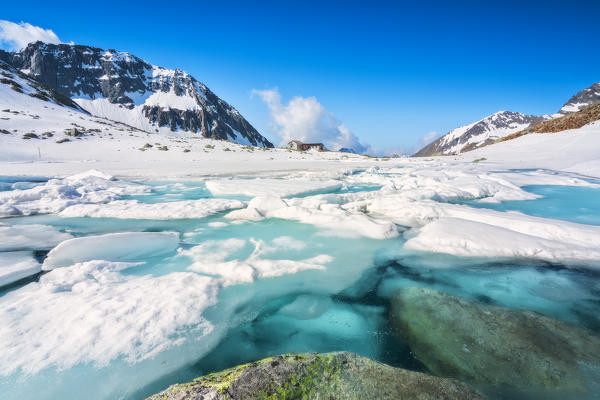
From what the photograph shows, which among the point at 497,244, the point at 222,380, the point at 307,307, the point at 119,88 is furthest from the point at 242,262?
the point at 119,88

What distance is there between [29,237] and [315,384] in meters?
5.87

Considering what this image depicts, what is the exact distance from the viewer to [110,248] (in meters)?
3.98

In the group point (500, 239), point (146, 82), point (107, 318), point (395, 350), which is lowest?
point (395, 350)

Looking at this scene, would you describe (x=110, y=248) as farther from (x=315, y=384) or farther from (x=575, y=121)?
(x=575, y=121)

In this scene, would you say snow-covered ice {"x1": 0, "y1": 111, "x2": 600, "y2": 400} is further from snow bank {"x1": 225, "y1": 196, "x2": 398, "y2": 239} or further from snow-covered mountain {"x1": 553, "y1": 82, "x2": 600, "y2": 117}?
snow-covered mountain {"x1": 553, "y1": 82, "x2": 600, "y2": 117}

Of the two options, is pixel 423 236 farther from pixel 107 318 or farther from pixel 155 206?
pixel 155 206

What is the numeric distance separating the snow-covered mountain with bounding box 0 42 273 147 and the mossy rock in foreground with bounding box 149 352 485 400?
130315 mm

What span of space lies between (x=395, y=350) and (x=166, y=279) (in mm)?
2688

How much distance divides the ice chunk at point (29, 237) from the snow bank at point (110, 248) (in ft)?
2.61

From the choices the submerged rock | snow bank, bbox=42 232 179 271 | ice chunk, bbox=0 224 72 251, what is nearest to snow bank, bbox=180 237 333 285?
snow bank, bbox=42 232 179 271

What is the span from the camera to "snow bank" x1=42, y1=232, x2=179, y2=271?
3.66 metres

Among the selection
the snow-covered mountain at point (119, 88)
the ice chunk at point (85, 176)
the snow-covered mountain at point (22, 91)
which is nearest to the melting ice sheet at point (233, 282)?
the ice chunk at point (85, 176)

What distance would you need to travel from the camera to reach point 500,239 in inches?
159

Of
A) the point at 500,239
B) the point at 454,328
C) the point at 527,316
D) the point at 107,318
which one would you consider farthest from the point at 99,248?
the point at 500,239
